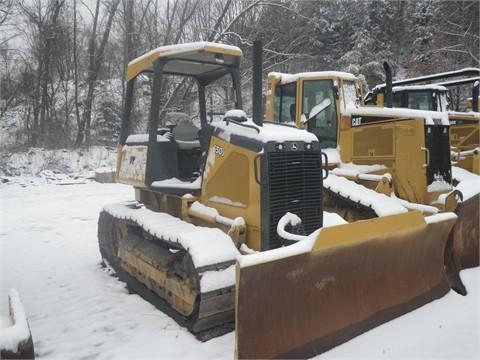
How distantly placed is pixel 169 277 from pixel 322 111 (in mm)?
4498

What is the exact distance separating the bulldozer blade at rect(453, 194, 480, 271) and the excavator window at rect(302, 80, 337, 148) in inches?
→ 99.8

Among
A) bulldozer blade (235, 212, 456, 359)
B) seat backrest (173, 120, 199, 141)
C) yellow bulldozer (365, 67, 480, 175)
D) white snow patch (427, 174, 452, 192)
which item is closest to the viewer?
bulldozer blade (235, 212, 456, 359)

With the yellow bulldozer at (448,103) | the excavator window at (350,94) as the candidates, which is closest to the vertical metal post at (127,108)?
the excavator window at (350,94)

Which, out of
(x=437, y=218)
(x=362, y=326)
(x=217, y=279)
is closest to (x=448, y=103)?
(x=437, y=218)

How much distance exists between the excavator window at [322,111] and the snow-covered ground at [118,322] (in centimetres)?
309

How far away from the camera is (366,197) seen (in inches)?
237

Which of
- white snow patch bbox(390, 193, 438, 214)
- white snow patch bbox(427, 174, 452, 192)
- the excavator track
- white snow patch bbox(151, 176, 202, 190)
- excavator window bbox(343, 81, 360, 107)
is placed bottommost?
the excavator track

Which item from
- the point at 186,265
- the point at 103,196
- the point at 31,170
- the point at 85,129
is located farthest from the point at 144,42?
the point at 186,265

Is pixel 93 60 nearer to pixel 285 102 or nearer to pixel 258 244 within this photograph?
pixel 285 102

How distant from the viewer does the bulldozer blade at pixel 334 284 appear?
3.15m

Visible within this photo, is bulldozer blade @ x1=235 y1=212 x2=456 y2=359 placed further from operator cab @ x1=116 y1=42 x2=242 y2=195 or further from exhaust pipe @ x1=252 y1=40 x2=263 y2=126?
operator cab @ x1=116 y1=42 x2=242 y2=195

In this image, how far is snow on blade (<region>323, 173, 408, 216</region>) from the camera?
19.1 feet

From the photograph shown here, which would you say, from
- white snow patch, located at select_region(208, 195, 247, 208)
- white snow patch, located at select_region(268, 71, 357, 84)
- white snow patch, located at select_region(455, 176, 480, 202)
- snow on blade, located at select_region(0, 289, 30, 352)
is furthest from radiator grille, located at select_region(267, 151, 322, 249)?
white snow patch, located at select_region(268, 71, 357, 84)

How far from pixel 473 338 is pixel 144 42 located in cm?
2067
